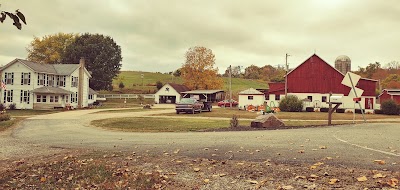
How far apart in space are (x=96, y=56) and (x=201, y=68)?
25712mm

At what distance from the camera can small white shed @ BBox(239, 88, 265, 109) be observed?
163 feet

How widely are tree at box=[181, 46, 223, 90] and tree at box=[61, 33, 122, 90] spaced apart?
1914 cm

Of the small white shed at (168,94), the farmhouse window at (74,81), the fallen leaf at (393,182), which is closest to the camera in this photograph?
the fallen leaf at (393,182)

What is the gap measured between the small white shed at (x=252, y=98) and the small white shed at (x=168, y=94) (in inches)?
917

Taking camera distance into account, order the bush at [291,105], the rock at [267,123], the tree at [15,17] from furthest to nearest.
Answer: the bush at [291,105] < the rock at [267,123] < the tree at [15,17]

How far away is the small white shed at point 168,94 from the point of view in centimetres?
7094

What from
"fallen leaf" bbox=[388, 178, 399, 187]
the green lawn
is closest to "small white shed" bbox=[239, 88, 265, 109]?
the green lawn

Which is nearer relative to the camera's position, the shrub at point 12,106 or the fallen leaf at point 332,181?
the fallen leaf at point 332,181

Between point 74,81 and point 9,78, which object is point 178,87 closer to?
point 74,81

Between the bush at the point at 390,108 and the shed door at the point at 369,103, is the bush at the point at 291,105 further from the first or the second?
the bush at the point at 390,108

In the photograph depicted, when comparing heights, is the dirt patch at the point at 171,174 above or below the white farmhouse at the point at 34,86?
below

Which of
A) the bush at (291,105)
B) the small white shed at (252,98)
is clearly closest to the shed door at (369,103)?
the bush at (291,105)

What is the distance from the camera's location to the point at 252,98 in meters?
49.9

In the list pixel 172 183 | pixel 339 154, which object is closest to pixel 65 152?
pixel 172 183
